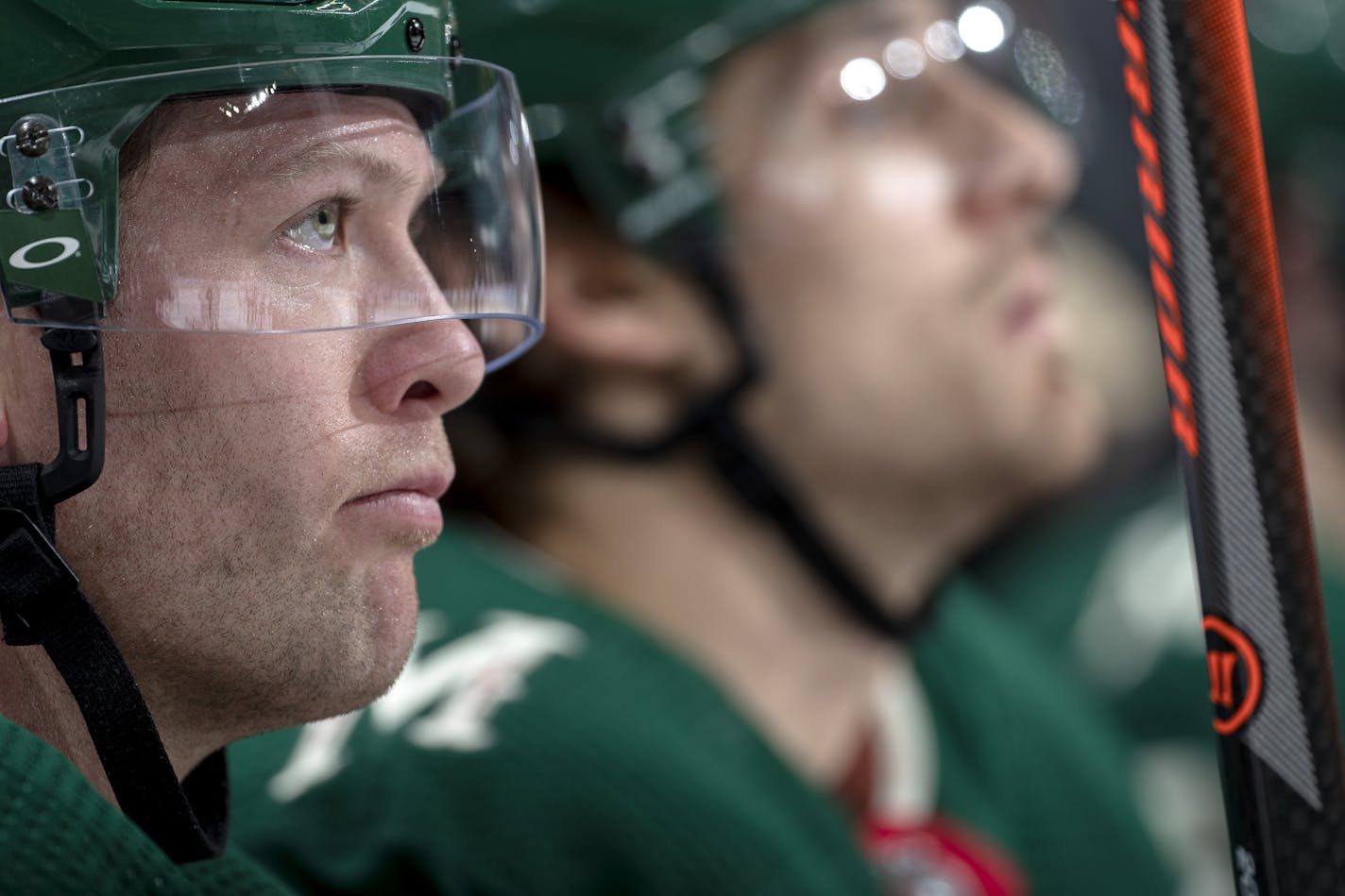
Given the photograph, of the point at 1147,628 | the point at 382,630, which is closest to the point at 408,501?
the point at 382,630

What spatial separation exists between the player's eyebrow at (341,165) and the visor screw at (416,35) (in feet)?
0.15

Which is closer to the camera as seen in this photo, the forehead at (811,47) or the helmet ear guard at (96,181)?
the helmet ear guard at (96,181)

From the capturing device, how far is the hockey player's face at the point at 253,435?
0.62 meters

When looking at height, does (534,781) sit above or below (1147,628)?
above

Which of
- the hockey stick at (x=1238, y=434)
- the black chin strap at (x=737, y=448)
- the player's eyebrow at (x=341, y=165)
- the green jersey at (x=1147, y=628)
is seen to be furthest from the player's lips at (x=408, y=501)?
the green jersey at (x=1147, y=628)

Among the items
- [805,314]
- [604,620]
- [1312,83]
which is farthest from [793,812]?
[1312,83]

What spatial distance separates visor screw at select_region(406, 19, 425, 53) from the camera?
66 cm

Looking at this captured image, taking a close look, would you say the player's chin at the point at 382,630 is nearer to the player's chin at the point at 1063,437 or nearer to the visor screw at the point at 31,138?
the visor screw at the point at 31,138

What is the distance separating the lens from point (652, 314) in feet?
4.56

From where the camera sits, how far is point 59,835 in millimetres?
637

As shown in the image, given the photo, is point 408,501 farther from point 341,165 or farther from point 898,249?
point 898,249

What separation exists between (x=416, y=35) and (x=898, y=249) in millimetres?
730

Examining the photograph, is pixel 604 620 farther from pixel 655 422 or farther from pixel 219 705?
pixel 219 705

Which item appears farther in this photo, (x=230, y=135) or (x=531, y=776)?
(x=531, y=776)
